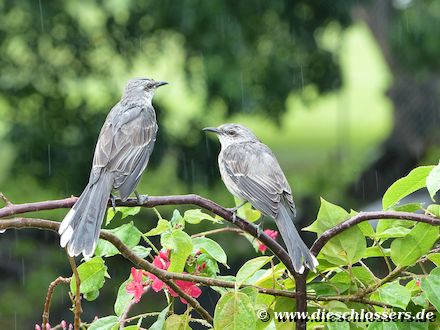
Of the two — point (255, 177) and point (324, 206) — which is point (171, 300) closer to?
point (324, 206)

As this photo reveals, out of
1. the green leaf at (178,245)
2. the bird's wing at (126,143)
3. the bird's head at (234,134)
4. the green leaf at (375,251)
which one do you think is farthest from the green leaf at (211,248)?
the bird's head at (234,134)

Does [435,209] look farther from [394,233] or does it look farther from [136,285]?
[136,285]

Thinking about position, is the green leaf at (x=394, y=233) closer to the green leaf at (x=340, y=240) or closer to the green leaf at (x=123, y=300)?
the green leaf at (x=340, y=240)

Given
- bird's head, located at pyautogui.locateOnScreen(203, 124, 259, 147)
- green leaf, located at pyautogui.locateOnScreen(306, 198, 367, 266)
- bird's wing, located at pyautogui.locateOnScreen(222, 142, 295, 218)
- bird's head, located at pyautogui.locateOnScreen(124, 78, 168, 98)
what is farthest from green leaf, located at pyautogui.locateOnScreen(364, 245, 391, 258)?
bird's head, located at pyautogui.locateOnScreen(124, 78, 168, 98)

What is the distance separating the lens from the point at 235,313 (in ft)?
5.65

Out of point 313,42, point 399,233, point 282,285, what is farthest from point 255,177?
point 313,42

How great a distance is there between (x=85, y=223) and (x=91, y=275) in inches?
6.7

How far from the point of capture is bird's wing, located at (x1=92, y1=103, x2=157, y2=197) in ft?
8.79

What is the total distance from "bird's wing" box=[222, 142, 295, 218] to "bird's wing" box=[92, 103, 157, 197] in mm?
359

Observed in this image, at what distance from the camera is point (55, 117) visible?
324 inches

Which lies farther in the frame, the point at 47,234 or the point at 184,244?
the point at 47,234

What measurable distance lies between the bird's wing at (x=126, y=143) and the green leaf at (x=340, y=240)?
2.78 feet

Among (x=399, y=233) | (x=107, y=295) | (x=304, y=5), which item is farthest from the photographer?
(x=107, y=295)

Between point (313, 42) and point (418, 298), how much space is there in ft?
21.4
